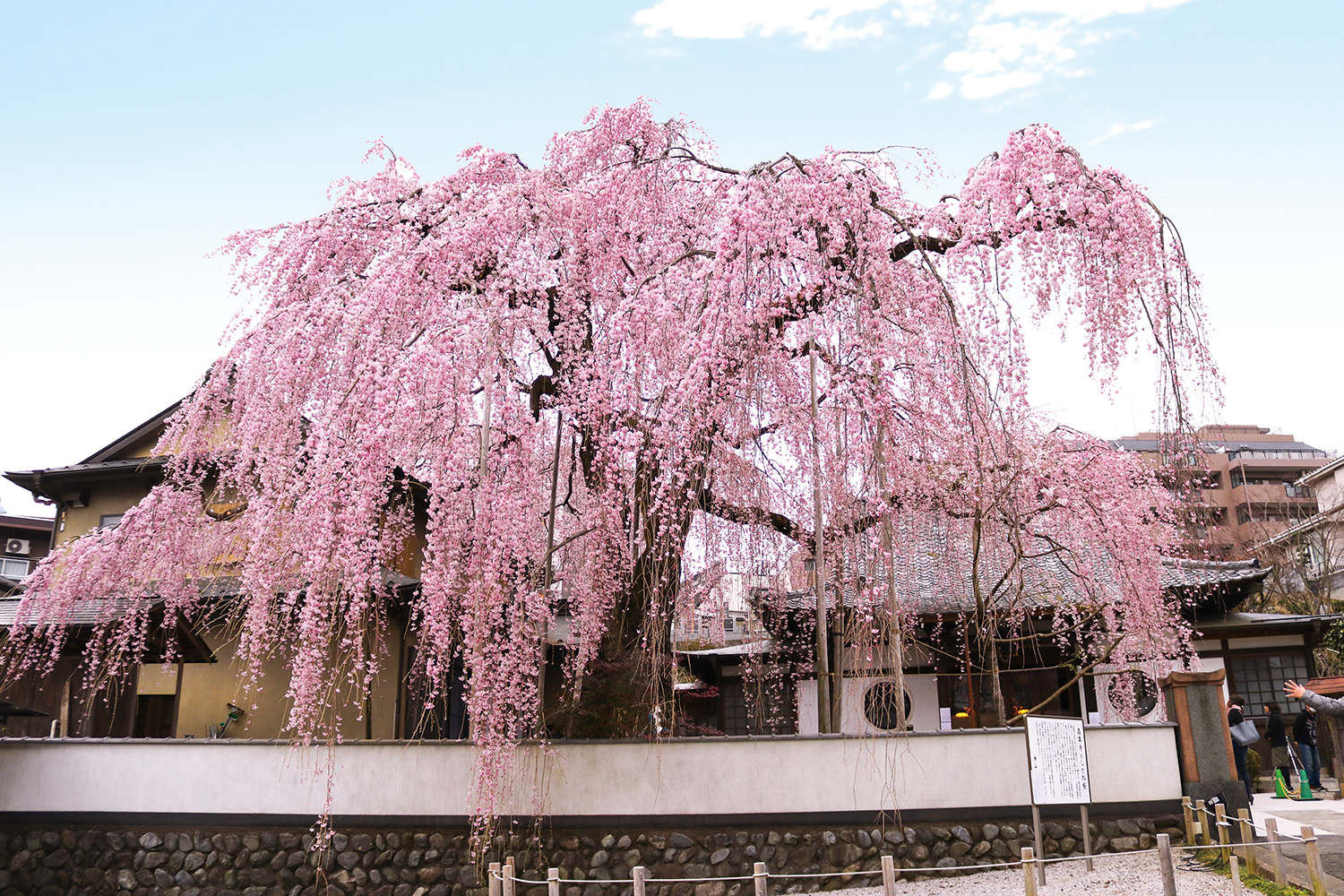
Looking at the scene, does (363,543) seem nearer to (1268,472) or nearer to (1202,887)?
(1202,887)

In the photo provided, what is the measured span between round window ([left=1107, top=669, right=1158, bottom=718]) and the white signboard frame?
5.22 m

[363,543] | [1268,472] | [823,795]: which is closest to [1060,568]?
[823,795]

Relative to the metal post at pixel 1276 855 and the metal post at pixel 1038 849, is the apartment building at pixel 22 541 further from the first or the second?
the metal post at pixel 1276 855

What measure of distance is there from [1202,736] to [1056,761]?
7.95 feet

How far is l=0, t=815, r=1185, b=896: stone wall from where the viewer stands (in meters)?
8.28

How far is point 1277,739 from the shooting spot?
43.5ft

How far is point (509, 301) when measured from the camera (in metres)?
8.39

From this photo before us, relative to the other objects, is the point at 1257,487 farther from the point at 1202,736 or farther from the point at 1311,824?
the point at 1202,736

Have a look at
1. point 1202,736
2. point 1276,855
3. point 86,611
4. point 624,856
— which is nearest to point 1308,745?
point 1202,736

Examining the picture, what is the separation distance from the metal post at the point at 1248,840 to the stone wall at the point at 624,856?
3.42 feet

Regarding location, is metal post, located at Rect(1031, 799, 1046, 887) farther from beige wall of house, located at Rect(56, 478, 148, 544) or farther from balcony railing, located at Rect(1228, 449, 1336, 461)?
balcony railing, located at Rect(1228, 449, 1336, 461)

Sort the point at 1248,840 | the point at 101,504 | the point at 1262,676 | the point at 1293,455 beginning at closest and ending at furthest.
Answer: the point at 1248,840
the point at 1262,676
the point at 101,504
the point at 1293,455

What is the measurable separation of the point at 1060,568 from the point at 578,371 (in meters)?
9.62

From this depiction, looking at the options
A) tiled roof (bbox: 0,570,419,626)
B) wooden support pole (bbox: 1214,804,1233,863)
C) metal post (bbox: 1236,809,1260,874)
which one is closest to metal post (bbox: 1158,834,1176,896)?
metal post (bbox: 1236,809,1260,874)
